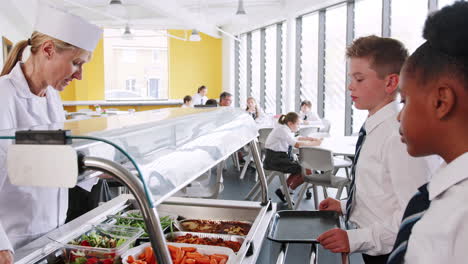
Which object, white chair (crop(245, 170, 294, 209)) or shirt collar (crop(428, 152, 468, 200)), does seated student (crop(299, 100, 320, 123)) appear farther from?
shirt collar (crop(428, 152, 468, 200))

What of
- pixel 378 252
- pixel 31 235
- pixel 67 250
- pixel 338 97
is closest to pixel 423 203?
pixel 378 252

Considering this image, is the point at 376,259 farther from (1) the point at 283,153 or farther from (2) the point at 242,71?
(2) the point at 242,71

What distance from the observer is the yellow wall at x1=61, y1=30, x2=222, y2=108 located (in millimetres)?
11898

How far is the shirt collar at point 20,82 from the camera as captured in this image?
4.80 feet

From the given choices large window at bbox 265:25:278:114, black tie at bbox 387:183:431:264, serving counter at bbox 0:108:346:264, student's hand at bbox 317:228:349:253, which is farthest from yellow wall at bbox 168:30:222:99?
black tie at bbox 387:183:431:264

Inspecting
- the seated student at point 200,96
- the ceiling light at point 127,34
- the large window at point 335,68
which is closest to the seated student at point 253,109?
the large window at point 335,68

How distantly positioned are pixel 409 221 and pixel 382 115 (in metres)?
0.61

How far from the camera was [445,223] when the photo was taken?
711mm

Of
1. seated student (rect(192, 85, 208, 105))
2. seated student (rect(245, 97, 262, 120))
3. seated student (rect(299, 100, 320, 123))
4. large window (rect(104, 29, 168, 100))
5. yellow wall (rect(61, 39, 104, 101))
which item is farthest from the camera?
large window (rect(104, 29, 168, 100))

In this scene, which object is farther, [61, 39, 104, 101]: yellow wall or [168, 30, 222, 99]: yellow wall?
[168, 30, 222, 99]: yellow wall

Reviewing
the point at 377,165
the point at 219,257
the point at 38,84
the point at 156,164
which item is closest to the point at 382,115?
the point at 377,165

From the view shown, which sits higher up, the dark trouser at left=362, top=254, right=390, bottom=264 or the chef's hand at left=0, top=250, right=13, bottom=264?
the chef's hand at left=0, top=250, right=13, bottom=264

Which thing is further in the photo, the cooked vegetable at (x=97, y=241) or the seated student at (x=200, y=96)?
the seated student at (x=200, y=96)

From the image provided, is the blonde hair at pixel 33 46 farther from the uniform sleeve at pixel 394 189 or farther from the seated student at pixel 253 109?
the seated student at pixel 253 109
